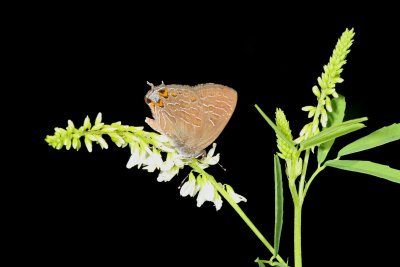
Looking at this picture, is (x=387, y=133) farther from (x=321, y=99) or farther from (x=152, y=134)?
(x=152, y=134)

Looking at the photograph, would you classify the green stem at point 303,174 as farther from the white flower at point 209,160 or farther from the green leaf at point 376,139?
the white flower at point 209,160

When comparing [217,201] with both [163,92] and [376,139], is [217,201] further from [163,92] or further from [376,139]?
[376,139]

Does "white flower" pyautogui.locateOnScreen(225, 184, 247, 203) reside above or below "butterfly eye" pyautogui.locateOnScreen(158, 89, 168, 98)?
below

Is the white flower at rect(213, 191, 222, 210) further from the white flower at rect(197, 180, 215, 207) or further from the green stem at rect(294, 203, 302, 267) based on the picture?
the green stem at rect(294, 203, 302, 267)

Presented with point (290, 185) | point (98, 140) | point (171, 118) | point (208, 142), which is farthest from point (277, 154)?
point (98, 140)

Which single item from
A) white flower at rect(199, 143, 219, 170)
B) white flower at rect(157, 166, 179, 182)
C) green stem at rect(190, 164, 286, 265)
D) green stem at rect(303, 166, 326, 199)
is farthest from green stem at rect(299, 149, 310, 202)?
white flower at rect(157, 166, 179, 182)
